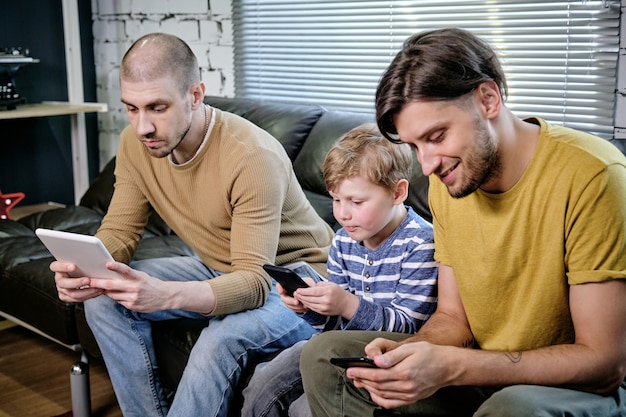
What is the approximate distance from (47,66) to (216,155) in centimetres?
250

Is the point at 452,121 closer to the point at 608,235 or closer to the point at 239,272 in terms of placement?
the point at 608,235

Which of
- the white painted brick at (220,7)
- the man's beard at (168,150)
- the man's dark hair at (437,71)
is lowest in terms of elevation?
the man's beard at (168,150)

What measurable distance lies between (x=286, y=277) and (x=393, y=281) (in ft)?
0.83

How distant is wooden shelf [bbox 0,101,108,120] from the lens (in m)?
3.77

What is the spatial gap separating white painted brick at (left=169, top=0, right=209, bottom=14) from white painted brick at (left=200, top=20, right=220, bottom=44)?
0.18ft

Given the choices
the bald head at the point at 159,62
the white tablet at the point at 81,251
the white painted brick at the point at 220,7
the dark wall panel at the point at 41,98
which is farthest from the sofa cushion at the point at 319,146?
the dark wall panel at the point at 41,98

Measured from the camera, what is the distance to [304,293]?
5.88 feet

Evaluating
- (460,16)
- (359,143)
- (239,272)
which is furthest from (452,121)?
(460,16)

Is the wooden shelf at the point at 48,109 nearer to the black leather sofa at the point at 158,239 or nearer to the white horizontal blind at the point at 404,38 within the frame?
the black leather sofa at the point at 158,239

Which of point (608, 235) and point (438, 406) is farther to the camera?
point (438, 406)

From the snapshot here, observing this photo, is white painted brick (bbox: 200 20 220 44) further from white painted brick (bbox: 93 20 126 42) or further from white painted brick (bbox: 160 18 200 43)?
white painted brick (bbox: 93 20 126 42)

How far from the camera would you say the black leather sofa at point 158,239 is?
2252mm

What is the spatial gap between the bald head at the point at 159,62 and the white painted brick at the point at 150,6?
6.33 ft

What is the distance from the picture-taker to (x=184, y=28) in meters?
3.97
